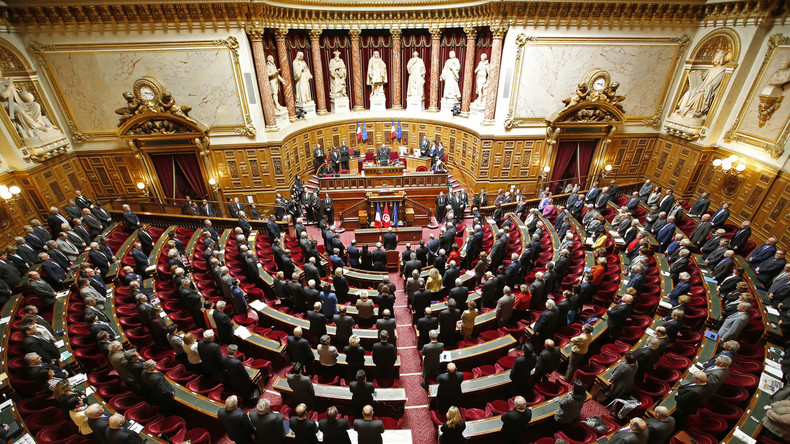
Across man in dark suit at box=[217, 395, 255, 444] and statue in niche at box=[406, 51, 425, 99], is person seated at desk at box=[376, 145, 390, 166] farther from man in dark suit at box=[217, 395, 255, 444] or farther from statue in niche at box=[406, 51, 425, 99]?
man in dark suit at box=[217, 395, 255, 444]

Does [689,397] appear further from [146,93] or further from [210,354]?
[146,93]

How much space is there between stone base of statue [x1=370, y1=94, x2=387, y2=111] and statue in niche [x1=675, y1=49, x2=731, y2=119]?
13.4 m

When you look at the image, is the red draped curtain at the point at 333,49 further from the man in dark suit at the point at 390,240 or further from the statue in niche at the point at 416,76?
the man in dark suit at the point at 390,240

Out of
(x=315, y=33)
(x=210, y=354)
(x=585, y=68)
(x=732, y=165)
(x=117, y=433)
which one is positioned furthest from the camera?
(x=315, y=33)

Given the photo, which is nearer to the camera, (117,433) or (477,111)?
(117,433)

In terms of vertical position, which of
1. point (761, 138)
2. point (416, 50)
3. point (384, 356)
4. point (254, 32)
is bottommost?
point (384, 356)

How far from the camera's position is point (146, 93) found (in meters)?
13.1

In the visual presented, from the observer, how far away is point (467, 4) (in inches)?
584

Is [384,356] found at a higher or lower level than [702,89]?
lower

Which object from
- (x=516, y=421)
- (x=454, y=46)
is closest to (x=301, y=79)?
(x=454, y=46)

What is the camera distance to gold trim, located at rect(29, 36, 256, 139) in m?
12.2

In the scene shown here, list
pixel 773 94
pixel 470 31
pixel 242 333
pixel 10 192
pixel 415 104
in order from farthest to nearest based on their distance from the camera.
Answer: pixel 415 104 → pixel 470 31 → pixel 773 94 → pixel 10 192 → pixel 242 333

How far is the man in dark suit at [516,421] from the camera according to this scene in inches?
179

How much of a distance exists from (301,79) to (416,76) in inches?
232
